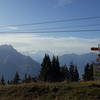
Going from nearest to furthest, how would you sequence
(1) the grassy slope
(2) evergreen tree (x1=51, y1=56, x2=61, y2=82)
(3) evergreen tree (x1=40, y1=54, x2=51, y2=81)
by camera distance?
(1) the grassy slope → (2) evergreen tree (x1=51, y1=56, x2=61, y2=82) → (3) evergreen tree (x1=40, y1=54, x2=51, y2=81)

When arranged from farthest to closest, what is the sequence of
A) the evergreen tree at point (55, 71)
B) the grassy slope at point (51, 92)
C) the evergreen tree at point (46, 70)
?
→ the evergreen tree at point (46, 70) → the evergreen tree at point (55, 71) → the grassy slope at point (51, 92)

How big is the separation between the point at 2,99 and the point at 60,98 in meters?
4.01

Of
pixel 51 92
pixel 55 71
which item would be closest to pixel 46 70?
pixel 55 71

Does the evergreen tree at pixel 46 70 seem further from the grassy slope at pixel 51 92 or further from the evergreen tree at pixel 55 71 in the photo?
the grassy slope at pixel 51 92

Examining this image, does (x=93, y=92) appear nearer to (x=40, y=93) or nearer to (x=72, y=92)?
(x=72, y=92)

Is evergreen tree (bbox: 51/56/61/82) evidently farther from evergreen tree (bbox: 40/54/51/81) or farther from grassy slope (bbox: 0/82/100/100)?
grassy slope (bbox: 0/82/100/100)

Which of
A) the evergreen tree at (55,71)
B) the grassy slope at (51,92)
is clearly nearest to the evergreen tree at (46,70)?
the evergreen tree at (55,71)

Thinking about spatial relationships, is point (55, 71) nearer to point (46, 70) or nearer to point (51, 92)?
point (46, 70)

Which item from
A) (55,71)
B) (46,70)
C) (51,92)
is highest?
(46,70)

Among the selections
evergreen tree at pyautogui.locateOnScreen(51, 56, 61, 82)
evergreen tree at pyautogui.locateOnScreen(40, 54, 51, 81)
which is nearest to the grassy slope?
evergreen tree at pyautogui.locateOnScreen(51, 56, 61, 82)

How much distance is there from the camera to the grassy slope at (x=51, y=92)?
1369 centimetres

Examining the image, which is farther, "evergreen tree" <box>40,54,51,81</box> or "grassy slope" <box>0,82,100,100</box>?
"evergreen tree" <box>40,54,51,81</box>

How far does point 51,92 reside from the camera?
49.5 feet

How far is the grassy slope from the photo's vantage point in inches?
539
